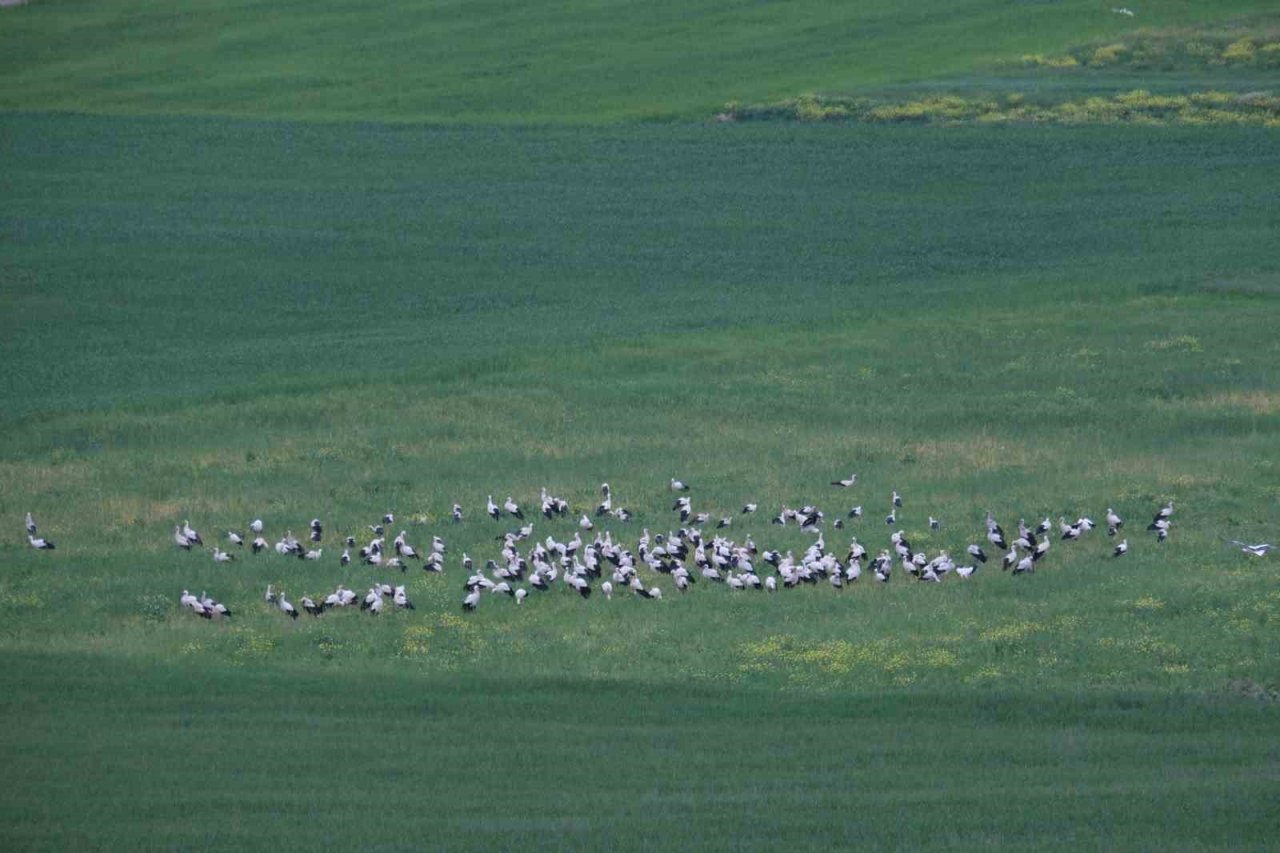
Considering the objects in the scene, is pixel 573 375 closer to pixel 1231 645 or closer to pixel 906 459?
pixel 906 459

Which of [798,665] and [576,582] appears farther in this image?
[576,582]

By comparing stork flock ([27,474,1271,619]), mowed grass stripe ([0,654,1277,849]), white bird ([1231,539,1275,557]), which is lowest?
white bird ([1231,539,1275,557])

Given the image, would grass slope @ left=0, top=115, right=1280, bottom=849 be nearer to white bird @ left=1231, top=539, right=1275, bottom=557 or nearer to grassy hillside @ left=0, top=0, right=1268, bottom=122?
white bird @ left=1231, top=539, right=1275, bottom=557

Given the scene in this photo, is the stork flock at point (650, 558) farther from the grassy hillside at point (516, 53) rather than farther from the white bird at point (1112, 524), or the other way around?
the grassy hillside at point (516, 53)

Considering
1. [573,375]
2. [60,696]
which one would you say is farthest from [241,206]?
[60,696]

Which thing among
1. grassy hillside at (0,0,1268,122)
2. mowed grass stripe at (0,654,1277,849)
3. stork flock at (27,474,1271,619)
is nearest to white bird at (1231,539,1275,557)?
stork flock at (27,474,1271,619)

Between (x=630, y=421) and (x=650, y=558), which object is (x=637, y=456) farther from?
(x=650, y=558)

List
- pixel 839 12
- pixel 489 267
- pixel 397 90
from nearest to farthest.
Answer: pixel 489 267 → pixel 397 90 → pixel 839 12
